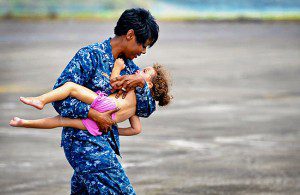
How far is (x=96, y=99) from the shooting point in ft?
20.9

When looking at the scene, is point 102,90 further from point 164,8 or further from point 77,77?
point 164,8

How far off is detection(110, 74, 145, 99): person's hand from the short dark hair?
223mm

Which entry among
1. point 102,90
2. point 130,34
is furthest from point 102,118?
point 130,34

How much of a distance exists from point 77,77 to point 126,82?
30 centimetres

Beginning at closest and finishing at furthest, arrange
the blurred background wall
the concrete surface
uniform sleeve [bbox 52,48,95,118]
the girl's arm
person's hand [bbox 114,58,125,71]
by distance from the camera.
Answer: uniform sleeve [bbox 52,48,95,118], person's hand [bbox 114,58,125,71], the girl's arm, the concrete surface, the blurred background wall

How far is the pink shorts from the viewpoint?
6.40 meters

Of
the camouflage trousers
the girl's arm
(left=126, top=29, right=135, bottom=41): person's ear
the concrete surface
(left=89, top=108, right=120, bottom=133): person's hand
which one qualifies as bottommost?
the concrete surface

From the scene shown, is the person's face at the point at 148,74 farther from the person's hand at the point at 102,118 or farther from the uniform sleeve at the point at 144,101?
the person's hand at the point at 102,118

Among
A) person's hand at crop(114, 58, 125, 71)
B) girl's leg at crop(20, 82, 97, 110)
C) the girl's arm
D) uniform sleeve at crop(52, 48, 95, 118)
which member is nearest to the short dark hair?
person's hand at crop(114, 58, 125, 71)

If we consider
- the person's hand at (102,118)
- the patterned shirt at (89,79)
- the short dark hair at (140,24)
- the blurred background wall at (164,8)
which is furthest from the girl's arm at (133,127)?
the blurred background wall at (164,8)

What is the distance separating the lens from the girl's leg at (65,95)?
6223 millimetres

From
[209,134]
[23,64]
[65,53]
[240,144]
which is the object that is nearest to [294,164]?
[240,144]

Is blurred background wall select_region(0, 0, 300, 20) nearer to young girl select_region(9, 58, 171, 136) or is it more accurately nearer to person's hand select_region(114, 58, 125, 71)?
young girl select_region(9, 58, 171, 136)

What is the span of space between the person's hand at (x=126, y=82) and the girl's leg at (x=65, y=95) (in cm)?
14
